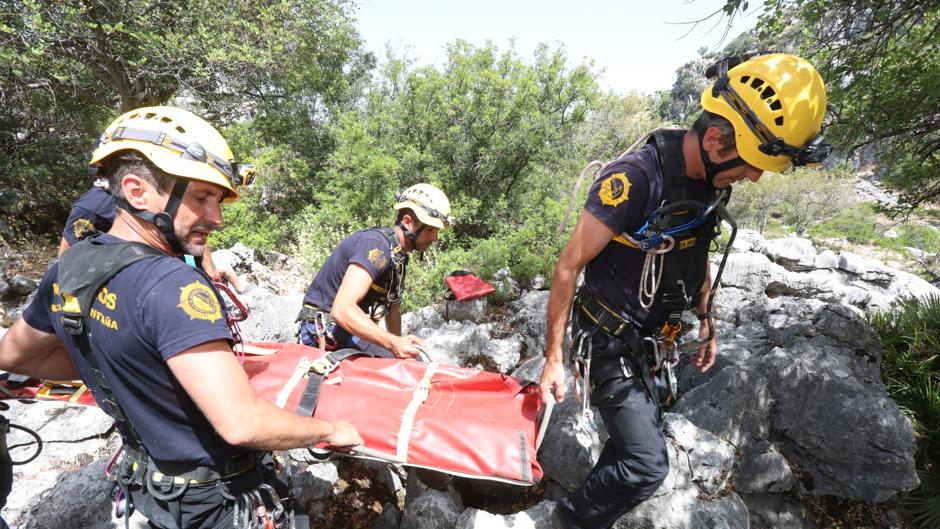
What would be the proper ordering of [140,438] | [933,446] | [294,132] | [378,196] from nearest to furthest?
1. [140,438]
2. [933,446]
3. [378,196]
4. [294,132]

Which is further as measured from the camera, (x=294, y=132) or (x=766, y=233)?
(x=766, y=233)

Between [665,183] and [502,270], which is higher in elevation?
[665,183]

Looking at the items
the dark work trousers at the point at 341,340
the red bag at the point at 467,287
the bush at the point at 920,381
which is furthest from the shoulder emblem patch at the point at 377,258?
the bush at the point at 920,381

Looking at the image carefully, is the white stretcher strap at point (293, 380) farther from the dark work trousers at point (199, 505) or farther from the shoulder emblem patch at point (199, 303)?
the shoulder emblem patch at point (199, 303)

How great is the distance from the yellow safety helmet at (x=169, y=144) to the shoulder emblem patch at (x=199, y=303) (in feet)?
1.46

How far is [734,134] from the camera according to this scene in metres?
2.33

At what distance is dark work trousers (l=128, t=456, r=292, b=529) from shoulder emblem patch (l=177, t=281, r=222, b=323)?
0.89 metres

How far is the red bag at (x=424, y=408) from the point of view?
229 centimetres

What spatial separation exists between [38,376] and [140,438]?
2.99 ft

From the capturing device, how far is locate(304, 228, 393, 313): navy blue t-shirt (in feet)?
11.0

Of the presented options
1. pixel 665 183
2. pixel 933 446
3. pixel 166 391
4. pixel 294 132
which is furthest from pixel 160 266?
pixel 294 132

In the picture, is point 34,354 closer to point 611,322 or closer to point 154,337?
point 154,337

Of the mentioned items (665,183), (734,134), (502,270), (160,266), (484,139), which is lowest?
(502,270)

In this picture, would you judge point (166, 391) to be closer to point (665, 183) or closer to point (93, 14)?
point (665, 183)
